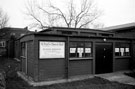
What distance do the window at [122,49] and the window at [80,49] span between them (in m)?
2.62

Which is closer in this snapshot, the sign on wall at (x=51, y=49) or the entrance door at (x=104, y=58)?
the sign on wall at (x=51, y=49)

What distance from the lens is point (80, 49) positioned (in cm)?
780

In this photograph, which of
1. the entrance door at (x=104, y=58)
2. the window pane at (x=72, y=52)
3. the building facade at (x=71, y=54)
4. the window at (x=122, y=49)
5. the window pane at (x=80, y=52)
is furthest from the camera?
the window at (x=122, y=49)

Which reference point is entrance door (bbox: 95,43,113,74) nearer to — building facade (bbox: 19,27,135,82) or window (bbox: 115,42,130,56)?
building facade (bbox: 19,27,135,82)

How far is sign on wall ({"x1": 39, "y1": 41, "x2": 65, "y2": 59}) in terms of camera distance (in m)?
6.62

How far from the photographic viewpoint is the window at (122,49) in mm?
9367

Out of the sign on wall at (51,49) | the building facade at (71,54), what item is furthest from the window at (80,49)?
the sign on wall at (51,49)

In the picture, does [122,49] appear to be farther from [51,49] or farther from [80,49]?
[51,49]

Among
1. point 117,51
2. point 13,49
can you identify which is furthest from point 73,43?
point 13,49

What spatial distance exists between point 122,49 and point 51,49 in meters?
6.06

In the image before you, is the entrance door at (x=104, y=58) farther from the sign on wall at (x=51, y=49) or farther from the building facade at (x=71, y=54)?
the sign on wall at (x=51, y=49)

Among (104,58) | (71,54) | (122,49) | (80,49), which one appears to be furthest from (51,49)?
(122,49)

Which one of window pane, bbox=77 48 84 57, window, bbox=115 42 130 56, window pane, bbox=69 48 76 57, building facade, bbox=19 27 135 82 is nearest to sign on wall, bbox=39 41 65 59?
building facade, bbox=19 27 135 82

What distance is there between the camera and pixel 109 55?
355 inches
